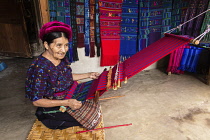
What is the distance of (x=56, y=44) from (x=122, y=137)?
1224 mm

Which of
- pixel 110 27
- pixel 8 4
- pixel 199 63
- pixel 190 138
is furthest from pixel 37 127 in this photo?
pixel 8 4

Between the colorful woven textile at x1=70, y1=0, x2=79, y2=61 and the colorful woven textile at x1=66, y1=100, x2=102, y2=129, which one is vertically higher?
the colorful woven textile at x1=70, y1=0, x2=79, y2=61

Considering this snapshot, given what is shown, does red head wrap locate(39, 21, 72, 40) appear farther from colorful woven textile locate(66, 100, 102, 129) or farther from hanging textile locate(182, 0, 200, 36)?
hanging textile locate(182, 0, 200, 36)

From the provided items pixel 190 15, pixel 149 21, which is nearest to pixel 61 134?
pixel 149 21

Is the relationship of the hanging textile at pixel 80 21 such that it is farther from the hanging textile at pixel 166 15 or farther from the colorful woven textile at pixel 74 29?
the hanging textile at pixel 166 15

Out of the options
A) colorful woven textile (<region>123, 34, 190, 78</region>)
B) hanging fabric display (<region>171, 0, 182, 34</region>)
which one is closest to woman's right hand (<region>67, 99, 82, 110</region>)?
colorful woven textile (<region>123, 34, 190, 78</region>)

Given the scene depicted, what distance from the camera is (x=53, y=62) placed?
148cm

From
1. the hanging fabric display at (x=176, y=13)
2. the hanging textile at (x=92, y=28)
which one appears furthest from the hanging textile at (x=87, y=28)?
the hanging fabric display at (x=176, y=13)

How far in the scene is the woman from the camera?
4.43ft

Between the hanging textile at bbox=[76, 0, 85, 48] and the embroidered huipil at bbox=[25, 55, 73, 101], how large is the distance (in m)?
1.29

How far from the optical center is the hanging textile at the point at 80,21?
8.46ft

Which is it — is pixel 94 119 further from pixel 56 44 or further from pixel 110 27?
pixel 110 27

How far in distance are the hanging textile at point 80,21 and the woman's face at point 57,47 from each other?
1350 millimetres

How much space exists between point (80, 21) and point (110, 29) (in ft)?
1.72
